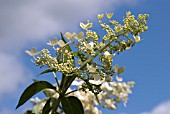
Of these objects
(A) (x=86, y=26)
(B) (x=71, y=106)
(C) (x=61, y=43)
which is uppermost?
(A) (x=86, y=26)

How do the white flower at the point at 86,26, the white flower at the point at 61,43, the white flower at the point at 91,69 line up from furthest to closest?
the white flower at the point at 86,26, the white flower at the point at 61,43, the white flower at the point at 91,69

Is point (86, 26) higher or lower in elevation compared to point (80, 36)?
higher

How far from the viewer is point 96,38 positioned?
2.52 meters

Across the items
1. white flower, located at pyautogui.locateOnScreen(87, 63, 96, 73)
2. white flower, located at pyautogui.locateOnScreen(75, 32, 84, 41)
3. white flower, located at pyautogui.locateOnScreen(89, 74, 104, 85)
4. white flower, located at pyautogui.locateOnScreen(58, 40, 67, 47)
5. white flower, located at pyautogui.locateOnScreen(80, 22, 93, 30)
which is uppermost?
white flower, located at pyautogui.locateOnScreen(80, 22, 93, 30)

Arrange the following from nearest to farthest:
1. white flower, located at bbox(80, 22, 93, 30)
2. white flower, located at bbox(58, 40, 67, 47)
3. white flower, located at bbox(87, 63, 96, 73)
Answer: white flower, located at bbox(87, 63, 96, 73) < white flower, located at bbox(58, 40, 67, 47) < white flower, located at bbox(80, 22, 93, 30)

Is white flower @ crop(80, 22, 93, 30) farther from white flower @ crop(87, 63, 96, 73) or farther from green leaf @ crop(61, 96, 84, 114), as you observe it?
green leaf @ crop(61, 96, 84, 114)

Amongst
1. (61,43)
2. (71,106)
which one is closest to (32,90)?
(71,106)

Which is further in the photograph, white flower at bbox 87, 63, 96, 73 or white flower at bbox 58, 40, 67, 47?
white flower at bbox 58, 40, 67, 47

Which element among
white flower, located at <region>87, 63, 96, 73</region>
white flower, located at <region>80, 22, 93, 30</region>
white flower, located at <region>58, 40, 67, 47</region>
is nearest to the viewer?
white flower, located at <region>87, 63, 96, 73</region>

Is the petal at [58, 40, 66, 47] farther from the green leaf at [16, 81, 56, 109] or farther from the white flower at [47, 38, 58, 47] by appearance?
the green leaf at [16, 81, 56, 109]

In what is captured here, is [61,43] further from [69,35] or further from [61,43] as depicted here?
[69,35]

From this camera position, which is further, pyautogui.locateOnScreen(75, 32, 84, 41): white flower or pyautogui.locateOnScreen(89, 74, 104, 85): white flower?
pyautogui.locateOnScreen(75, 32, 84, 41): white flower

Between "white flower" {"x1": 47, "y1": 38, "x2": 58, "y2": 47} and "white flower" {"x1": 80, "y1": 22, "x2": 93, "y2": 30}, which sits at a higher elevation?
"white flower" {"x1": 80, "y1": 22, "x2": 93, "y2": 30}

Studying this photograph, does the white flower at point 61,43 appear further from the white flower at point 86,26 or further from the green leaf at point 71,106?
the green leaf at point 71,106
